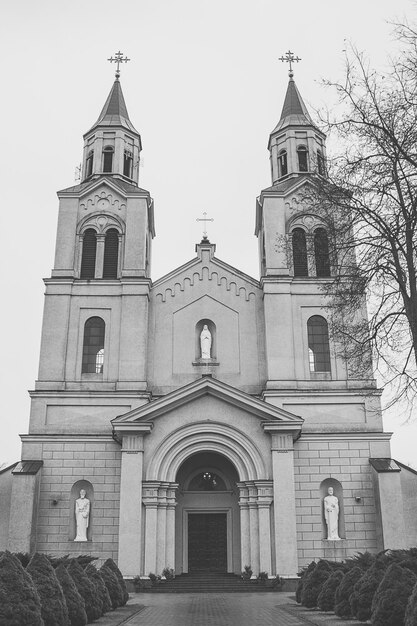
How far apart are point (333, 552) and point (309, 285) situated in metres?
11.8

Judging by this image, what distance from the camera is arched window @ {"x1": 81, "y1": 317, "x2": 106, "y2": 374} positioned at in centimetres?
3106

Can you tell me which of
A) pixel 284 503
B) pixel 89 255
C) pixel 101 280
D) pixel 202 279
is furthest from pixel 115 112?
pixel 284 503

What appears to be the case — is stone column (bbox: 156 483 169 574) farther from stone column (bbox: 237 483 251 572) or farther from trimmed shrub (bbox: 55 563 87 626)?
trimmed shrub (bbox: 55 563 87 626)

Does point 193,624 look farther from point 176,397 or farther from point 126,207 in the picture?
point 126,207

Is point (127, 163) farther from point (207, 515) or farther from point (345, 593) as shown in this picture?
point (345, 593)

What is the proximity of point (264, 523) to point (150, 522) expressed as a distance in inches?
175

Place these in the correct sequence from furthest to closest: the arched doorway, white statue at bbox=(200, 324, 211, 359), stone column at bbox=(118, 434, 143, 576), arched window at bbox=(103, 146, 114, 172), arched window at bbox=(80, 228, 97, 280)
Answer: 1. arched window at bbox=(103, 146, 114, 172)
2. arched window at bbox=(80, 228, 97, 280)
3. white statue at bbox=(200, 324, 211, 359)
4. the arched doorway
5. stone column at bbox=(118, 434, 143, 576)

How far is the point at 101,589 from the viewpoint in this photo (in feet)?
59.9

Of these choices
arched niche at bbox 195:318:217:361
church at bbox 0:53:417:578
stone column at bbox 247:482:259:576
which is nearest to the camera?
stone column at bbox 247:482:259:576

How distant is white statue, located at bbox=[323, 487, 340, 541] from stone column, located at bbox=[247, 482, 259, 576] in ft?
9.93

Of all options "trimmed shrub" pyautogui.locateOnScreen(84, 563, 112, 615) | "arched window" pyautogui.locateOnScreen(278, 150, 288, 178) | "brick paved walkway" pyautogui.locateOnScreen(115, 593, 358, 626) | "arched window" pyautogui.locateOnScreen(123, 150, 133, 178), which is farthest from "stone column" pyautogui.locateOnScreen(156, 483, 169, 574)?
"arched window" pyautogui.locateOnScreen(278, 150, 288, 178)

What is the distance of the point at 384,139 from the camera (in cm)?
1498

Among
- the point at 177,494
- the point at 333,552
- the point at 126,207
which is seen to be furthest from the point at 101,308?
the point at 333,552

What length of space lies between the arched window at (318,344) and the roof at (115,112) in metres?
14.5
